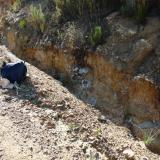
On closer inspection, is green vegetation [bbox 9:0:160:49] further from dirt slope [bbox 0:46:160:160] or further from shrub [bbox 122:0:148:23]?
dirt slope [bbox 0:46:160:160]

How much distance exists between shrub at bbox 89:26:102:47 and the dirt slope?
90cm

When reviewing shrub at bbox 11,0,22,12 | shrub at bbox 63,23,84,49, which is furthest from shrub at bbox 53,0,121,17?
shrub at bbox 11,0,22,12

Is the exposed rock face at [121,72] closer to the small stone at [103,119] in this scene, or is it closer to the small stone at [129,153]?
the small stone at [103,119]

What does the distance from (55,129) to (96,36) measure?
189 cm

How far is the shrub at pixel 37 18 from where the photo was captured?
7523 millimetres

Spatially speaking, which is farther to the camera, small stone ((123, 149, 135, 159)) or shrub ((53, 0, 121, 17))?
shrub ((53, 0, 121, 17))

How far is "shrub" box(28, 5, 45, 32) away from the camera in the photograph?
752cm

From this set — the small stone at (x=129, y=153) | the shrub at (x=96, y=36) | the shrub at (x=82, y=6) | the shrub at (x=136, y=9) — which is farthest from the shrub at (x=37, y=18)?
the small stone at (x=129, y=153)

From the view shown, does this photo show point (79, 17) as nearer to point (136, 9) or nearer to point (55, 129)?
point (136, 9)

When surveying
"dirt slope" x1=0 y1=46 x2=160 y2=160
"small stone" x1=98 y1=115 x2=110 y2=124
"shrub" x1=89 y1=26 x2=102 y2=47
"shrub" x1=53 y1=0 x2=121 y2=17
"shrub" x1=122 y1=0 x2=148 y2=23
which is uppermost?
"shrub" x1=122 y1=0 x2=148 y2=23

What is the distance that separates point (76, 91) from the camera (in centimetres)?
665

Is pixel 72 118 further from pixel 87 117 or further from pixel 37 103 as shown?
pixel 37 103

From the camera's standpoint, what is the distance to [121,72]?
20.0 feet

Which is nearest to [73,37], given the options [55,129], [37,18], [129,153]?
[37,18]
